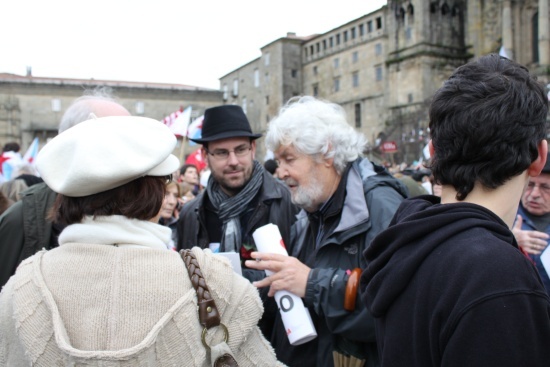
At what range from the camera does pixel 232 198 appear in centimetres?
383

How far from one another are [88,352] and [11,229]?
1.60 metres

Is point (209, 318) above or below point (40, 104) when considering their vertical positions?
below

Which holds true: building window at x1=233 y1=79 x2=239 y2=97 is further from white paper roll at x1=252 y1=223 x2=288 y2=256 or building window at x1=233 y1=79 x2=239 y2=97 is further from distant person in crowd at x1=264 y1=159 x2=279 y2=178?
white paper roll at x1=252 y1=223 x2=288 y2=256

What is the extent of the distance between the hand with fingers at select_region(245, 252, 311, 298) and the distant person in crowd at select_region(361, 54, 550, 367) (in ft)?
3.59

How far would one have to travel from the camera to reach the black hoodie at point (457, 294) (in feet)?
3.90

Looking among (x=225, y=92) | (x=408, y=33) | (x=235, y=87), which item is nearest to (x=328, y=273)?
(x=408, y=33)

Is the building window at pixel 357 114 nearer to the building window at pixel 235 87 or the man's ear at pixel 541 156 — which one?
the building window at pixel 235 87

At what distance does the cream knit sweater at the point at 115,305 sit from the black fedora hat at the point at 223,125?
2.19 m

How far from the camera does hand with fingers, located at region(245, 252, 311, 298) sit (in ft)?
8.77

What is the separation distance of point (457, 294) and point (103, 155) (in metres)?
1.23

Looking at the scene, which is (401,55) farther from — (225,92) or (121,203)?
(121,203)

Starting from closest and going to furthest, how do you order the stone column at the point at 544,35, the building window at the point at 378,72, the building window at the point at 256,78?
the stone column at the point at 544,35, the building window at the point at 378,72, the building window at the point at 256,78

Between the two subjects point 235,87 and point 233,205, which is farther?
point 235,87

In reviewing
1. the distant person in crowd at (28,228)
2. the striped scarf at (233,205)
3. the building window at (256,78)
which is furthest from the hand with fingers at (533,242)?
the building window at (256,78)
